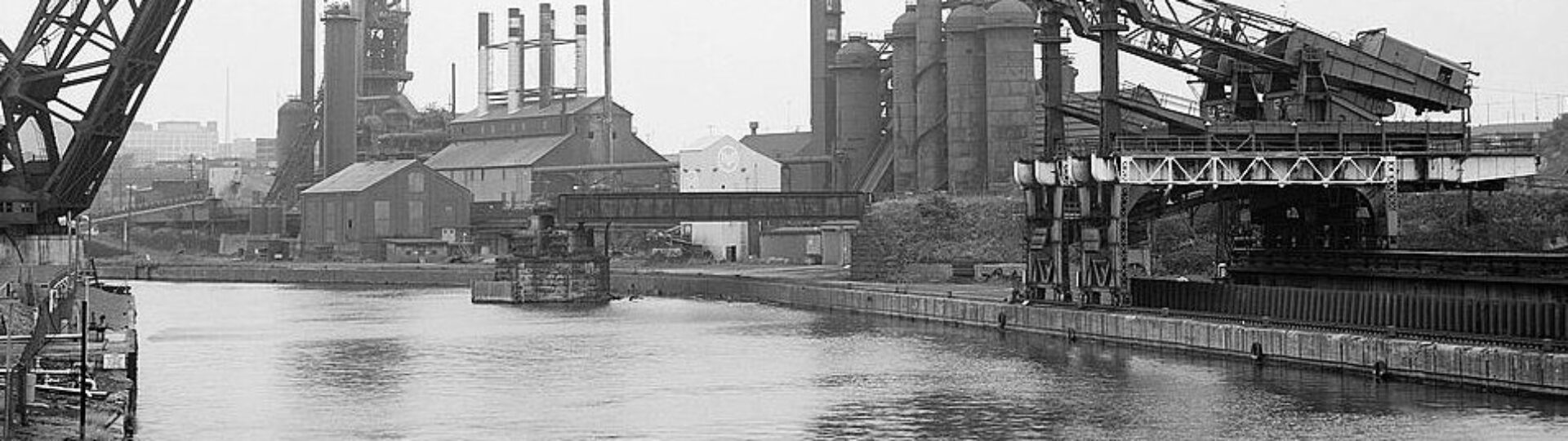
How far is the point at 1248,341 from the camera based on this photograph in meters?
42.7

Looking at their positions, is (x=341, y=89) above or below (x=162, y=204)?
above

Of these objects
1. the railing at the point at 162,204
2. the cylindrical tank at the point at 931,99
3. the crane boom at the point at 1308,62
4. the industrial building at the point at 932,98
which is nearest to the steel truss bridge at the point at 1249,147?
the crane boom at the point at 1308,62

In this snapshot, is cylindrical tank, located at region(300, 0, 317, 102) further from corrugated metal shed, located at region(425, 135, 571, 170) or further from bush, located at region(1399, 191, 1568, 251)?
bush, located at region(1399, 191, 1568, 251)

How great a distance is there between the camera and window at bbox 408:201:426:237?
109250 mm

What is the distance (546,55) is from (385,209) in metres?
23.0

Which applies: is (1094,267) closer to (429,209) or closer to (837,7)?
(837,7)

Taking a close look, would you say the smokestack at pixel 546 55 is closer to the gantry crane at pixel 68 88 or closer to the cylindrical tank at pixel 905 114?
the cylindrical tank at pixel 905 114

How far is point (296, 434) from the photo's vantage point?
33.3 meters

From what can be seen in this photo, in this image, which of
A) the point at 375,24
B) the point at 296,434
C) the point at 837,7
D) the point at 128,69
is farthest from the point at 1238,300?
the point at 375,24

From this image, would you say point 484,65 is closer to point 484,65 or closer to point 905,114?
point 484,65

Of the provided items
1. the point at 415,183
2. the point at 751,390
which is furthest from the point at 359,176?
the point at 751,390

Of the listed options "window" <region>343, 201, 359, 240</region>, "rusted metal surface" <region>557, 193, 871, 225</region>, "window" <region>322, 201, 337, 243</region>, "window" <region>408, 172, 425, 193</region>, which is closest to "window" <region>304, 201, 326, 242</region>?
"window" <region>322, 201, 337, 243</region>

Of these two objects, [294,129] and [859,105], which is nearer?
[859,105]

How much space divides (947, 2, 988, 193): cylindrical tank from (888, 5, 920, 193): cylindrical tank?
162 inches
